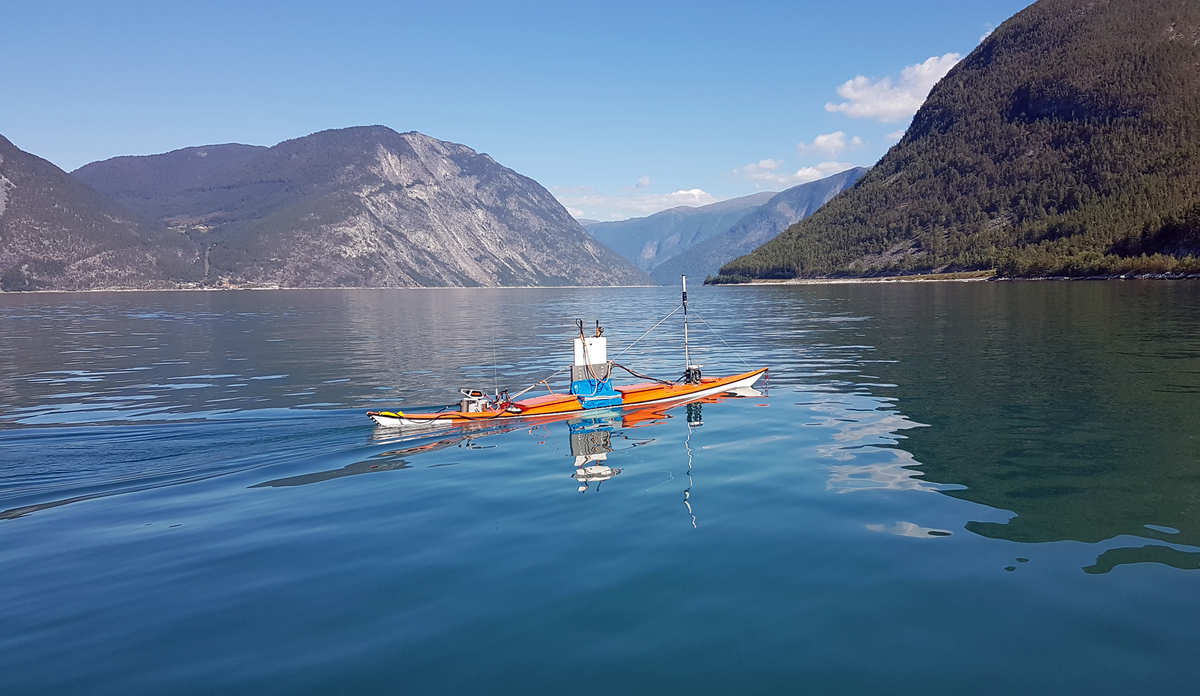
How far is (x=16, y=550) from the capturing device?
47.5 ft

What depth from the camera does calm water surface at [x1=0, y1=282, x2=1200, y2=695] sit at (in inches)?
370

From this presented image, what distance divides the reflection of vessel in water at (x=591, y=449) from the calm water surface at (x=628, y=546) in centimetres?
27

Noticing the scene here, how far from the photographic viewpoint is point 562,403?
92.4ft

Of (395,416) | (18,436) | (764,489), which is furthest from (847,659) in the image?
(18,436)

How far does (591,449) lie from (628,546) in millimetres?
9358

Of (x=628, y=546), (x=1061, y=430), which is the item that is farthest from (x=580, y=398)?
(x=1061, y=430)

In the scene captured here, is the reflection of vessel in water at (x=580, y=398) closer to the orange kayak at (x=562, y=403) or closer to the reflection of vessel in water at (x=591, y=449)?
the orange kayak at (x=562, y=403)

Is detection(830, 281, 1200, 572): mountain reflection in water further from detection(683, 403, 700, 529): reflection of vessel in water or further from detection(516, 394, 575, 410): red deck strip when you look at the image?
detection(516, 394, 575, 410): red deck strip

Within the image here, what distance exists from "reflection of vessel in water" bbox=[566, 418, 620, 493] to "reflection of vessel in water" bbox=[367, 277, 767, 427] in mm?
1175

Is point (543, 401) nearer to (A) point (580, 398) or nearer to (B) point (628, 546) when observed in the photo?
(A) point (580, 398)

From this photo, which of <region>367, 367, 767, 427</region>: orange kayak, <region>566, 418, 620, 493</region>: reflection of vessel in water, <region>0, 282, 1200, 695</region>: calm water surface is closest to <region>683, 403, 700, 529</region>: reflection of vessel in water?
<region>0, 282, 1200, 695</region>: calm water surface

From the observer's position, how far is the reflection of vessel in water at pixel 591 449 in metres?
19.3

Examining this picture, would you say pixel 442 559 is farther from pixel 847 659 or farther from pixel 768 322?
pixel 768 322

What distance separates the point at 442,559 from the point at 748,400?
793 inches
